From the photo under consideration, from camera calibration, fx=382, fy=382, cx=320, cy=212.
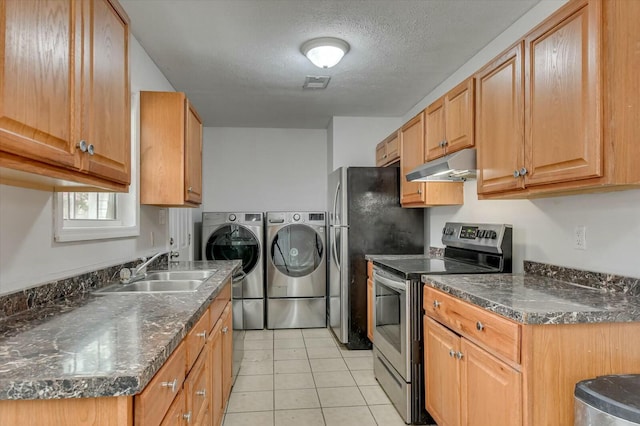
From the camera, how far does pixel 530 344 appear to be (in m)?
1.38

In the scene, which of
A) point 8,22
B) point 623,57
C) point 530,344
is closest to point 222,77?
point 8,22

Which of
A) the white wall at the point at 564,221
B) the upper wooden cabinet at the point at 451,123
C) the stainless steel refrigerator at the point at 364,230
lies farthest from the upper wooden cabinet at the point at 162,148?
the white wall at the point at 564,221

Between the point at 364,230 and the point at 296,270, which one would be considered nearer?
the point at 364,230

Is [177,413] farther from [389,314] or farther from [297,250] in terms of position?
[297,250]

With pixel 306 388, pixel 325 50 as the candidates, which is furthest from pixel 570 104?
pixel 306 388

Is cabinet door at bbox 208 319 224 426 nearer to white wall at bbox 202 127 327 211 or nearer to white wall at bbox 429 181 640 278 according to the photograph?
white wall at bbox 429 181 640 278

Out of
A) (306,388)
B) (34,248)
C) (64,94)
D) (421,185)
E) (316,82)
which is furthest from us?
(316,82)

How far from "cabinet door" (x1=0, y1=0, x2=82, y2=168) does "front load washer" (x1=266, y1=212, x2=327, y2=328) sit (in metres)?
3.35

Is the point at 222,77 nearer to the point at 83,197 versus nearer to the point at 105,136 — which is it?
the point at 83,197

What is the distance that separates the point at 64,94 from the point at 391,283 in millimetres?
2097

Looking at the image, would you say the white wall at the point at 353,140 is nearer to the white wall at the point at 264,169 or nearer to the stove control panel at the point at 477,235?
the white wall at the point at 264,169

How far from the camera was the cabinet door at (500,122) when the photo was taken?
73.4 inches

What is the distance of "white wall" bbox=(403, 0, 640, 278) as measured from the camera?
1.65 metres

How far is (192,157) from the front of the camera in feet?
9.20
